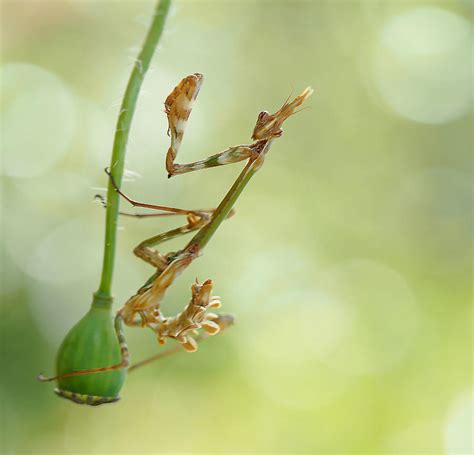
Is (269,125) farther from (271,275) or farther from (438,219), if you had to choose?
(438,219)

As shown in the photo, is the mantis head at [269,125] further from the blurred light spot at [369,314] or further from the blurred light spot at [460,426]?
the blurred light spot at [369,314]

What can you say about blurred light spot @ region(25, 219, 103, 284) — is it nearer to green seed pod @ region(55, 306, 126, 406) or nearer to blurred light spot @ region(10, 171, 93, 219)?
blurred light spot @ region(10, 171, 93, 219)

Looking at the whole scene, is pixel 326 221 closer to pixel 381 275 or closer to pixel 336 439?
pixel 381 275

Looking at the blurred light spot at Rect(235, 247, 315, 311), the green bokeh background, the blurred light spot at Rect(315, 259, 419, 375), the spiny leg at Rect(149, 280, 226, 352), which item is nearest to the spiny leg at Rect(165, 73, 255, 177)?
the spiny leg at Rect(149, 280, 226, 352)

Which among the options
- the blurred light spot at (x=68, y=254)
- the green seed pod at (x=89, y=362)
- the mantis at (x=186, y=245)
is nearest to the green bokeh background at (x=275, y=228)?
the blurred light spot at (x=68, y=254)

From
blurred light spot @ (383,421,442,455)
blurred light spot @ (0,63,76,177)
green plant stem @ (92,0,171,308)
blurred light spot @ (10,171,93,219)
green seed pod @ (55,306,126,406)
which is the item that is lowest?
green seed pod @ (55,306,126,406)

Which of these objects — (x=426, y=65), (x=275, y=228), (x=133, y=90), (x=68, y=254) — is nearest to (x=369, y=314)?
(x=275, y=228)
